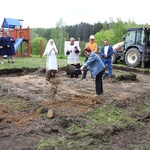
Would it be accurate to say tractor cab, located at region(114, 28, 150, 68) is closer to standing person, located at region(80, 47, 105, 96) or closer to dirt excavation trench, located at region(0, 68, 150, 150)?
dirt excavation trench, located at region(0, 68, 150, 150)

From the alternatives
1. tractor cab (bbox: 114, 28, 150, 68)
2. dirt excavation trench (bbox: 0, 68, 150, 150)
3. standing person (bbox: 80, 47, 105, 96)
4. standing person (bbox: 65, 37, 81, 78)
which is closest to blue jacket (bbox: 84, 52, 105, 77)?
standing person (bbox: 80, 47, 105, 96)

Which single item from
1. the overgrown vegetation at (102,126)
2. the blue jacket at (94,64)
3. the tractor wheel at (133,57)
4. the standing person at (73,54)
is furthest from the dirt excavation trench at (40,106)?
the tractor wheel at (133,57)

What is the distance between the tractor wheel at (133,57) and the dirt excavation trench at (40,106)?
5.86 m

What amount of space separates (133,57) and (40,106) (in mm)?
10766

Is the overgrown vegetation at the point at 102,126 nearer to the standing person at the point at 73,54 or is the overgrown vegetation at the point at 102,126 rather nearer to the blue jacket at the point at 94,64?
the blue jacket at the point at 94,64

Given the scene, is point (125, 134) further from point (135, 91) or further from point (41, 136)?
point (135, 91)

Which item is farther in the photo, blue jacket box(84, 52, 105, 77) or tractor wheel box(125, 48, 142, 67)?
tractor wheel box(125, 48, 142, 67)

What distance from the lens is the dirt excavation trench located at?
4051mm

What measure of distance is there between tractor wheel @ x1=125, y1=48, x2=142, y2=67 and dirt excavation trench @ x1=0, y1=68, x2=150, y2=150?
586 cm

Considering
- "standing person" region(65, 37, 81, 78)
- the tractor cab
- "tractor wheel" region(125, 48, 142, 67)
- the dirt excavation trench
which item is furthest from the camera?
"tractor wheel" region(125, 48, 142, 67)

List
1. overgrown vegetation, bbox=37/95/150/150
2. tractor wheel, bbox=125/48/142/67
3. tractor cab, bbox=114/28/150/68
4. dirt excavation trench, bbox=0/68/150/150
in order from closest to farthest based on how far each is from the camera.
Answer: overgrown vegetation, bbox=37/95/150/150 < dirt excavation trench, bbox=0/68/150/150 < tractor cab, bbox=114/28/150/68 < tractor wheel, bbox=125/48/142/67

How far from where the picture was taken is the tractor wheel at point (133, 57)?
14.7m

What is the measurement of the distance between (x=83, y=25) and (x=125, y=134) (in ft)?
219

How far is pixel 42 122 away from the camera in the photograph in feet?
15.2
